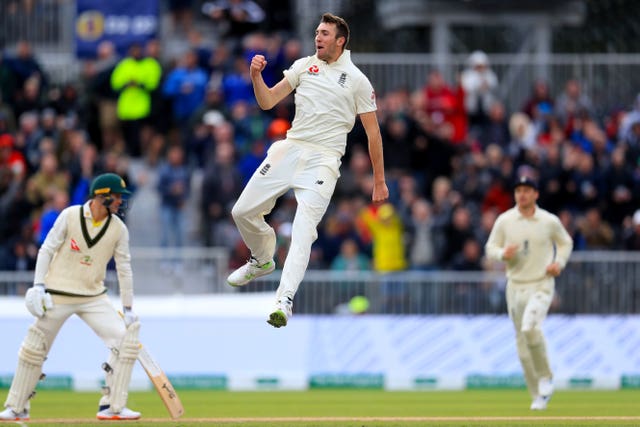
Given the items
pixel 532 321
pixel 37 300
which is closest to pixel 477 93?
pixel 532 321

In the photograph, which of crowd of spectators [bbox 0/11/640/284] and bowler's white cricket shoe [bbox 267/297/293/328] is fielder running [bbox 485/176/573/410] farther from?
crowd of spectators [bbox 0/11/640/284]

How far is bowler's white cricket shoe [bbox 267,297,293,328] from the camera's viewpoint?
14547 mm

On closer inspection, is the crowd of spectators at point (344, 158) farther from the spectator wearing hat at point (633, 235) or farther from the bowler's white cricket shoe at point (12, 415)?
the bowler's white cricket shoe at point (12, 415)

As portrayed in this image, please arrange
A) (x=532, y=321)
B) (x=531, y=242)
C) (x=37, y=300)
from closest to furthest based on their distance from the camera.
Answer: (x=37, y=300) < (x=532, y=321) < (x=531, y=242)

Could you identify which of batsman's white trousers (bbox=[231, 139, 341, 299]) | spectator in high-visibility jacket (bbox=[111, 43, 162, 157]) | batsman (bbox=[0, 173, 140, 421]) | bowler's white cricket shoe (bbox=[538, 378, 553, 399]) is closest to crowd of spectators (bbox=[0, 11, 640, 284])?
spectator in high-visibility jacket (bbox=[111, 43, 162, 157])

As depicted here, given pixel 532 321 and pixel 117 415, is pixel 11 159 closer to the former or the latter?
pixel 117 415

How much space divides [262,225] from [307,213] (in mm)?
641

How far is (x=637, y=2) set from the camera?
3186 centimetres

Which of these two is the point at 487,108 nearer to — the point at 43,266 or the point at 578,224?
the point at 578,224

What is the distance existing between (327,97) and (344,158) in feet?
36.9

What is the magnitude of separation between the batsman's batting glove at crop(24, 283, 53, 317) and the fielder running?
17.6 ft

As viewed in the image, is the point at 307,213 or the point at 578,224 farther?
the point at 578,224

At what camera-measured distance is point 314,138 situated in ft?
50.6

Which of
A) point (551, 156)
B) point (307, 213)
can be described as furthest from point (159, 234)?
point (307, 213)
